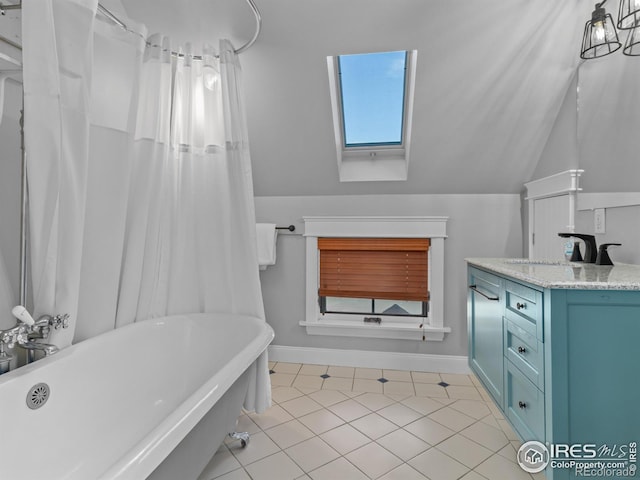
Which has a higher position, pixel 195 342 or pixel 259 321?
pixel 259 321

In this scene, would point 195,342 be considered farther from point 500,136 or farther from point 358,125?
point 500,136

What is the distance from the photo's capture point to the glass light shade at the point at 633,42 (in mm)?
1591

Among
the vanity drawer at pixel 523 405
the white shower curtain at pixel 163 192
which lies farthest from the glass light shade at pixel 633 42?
the white shower curtain at pixel 163 192

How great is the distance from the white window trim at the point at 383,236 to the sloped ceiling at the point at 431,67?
15.2 inches

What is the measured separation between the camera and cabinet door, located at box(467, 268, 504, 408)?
1733mm

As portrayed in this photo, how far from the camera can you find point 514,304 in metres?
1.55

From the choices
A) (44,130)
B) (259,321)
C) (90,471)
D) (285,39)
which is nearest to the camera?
(44,130)

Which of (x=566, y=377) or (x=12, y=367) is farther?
(x=12, y=367)

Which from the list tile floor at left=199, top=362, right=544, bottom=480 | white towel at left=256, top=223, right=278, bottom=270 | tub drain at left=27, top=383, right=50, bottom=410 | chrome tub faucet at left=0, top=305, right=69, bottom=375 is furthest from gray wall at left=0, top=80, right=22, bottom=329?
white towel at left=256, top=223, right=278, bottom=270

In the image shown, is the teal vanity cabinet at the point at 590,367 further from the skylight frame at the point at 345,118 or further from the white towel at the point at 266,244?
the white towel at the point at 266,244

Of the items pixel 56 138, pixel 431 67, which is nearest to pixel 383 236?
pixel 431 67

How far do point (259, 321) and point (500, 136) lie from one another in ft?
6.67

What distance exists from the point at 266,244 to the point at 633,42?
2.45 m

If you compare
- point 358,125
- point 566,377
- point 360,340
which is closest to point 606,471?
point 566,377
